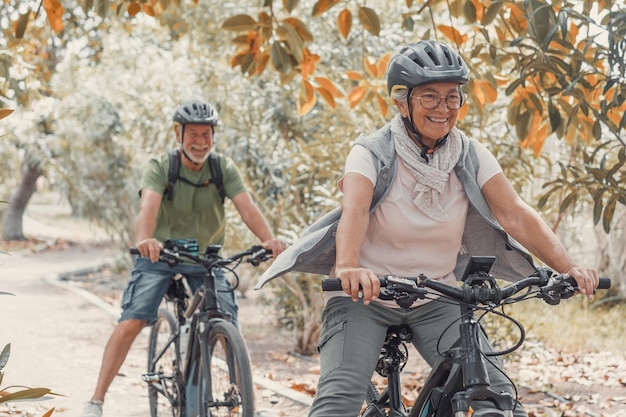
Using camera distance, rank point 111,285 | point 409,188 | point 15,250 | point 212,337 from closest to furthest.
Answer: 1. point 409,188
2. point 212,337
3. point 111,285
4. point 15,250

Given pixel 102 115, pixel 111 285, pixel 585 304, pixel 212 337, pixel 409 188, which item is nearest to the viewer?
pixel 409 188

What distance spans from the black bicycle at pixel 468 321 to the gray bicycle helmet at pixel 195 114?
276 cm

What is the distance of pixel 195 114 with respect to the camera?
564cm

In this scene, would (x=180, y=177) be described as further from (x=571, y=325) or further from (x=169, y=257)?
(x=571, y=325)

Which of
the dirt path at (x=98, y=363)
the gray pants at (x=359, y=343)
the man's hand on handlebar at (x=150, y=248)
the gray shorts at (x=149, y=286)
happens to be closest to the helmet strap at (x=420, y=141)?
the gray pants at (x=359, y=343)

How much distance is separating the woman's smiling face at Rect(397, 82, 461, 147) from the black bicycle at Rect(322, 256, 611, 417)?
2.25 feet

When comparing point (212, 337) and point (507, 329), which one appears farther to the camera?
point (507, 329)

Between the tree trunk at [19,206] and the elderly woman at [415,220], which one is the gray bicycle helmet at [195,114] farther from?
the tree trunk at [19,206]

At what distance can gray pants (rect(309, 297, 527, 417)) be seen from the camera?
330 cm

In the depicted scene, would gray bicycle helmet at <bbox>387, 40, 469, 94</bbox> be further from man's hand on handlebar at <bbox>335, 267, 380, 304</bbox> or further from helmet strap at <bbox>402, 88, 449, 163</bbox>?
man's hand on handlebar at <bbox>335, 267, 380, 304</bbox>

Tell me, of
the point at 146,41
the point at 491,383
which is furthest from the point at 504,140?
the point at 146,41

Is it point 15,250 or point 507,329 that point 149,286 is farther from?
point 15,250

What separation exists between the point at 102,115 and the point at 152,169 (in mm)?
10109

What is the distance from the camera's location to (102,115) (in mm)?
15383
